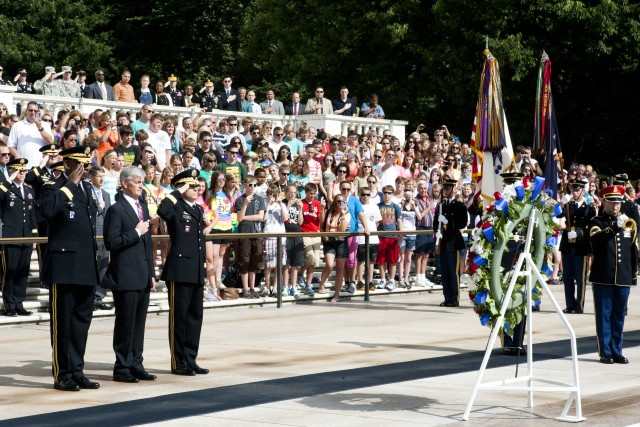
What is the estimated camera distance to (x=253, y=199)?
19.2m

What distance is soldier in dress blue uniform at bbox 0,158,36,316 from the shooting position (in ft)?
53.2

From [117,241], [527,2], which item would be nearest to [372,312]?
[117,241]

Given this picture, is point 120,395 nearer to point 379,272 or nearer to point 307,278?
point 307,278

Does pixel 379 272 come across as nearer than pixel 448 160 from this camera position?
Yes

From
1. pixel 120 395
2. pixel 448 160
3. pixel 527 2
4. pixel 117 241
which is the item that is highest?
pixel 527 2

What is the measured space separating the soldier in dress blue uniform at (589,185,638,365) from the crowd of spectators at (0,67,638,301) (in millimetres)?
4532

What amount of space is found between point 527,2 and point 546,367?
25407 millimetres

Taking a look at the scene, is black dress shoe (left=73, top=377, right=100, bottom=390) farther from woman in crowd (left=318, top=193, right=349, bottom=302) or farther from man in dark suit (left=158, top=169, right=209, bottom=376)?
woman in crowd (left=318, top=193, right=349, bottom=302)

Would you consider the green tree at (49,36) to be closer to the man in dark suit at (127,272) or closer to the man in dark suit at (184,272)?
the man in dark suit at (184,272)

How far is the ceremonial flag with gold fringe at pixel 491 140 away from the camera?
16.2 m

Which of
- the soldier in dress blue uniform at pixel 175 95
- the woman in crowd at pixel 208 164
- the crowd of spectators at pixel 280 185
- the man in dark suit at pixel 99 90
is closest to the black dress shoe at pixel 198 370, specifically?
the crowd of spectators at pixel 280 185

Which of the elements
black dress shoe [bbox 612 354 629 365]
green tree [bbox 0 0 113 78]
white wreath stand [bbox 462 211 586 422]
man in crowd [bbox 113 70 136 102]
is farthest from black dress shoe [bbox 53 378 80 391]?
green tree [bbox 0 0 113 78]

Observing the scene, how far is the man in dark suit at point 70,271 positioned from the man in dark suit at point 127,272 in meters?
0.27

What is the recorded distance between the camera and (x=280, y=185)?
A: 21125 mm
